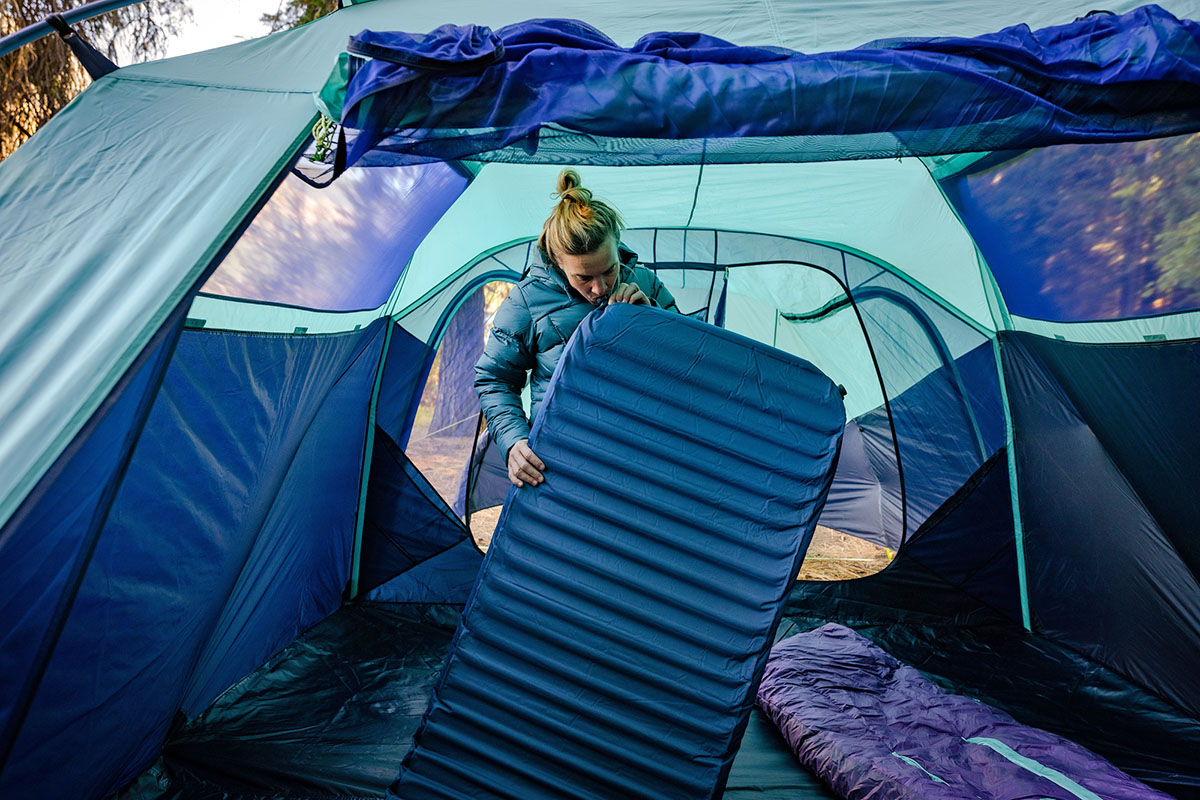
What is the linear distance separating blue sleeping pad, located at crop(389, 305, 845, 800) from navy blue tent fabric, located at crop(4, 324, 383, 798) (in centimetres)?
65

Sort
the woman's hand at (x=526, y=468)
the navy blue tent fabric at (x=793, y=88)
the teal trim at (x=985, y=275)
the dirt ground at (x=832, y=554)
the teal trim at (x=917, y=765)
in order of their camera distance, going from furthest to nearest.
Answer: the dirt ground at (x=832, y=554) < the teal trim at (x=985, y=275) < the teal trim at (x=917, y=765) < the woman's hand at (x=526, y=468) < the navy blue tent fabric at (x=793, y=88)

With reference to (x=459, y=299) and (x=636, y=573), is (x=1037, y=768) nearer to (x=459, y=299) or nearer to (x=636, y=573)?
(x=636, y=573)

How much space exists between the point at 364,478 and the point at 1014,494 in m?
2.23

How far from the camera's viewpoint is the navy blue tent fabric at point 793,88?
1485 mm

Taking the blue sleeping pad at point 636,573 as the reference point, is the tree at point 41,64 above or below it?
above

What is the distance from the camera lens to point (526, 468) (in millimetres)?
1604

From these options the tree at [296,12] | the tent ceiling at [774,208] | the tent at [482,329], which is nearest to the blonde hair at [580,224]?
the tent at [482,329]

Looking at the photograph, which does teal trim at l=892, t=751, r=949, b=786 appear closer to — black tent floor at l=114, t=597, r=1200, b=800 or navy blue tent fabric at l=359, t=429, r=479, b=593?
black tent floor at l=114, t=597, r=1200, b=800

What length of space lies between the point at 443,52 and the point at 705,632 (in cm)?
115

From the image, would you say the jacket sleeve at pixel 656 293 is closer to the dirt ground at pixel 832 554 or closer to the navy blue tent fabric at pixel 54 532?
the navy blue tent fabric at pixel 54 532

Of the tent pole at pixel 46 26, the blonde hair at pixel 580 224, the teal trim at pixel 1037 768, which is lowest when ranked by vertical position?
the teal trim at pixel 1037 768

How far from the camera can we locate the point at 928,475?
10.0 ft

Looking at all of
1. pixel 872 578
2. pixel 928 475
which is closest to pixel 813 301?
pixel 928 475

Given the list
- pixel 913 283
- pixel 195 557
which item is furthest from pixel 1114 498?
pixel 195 557
